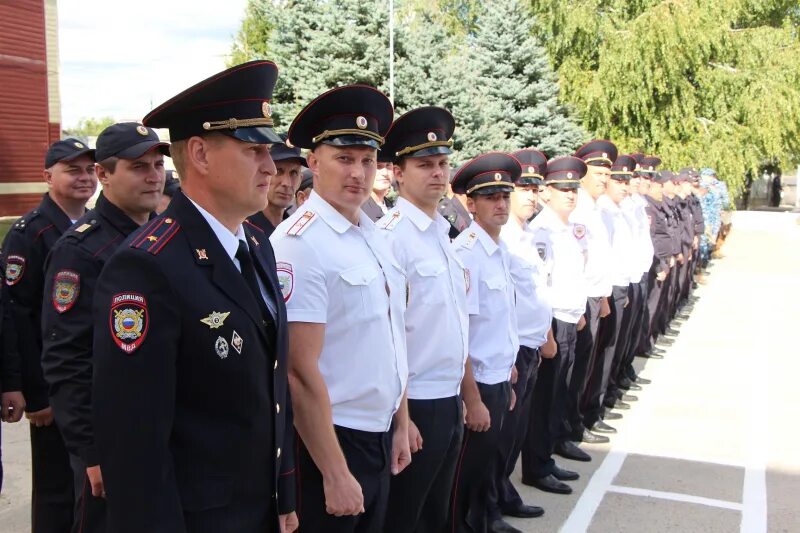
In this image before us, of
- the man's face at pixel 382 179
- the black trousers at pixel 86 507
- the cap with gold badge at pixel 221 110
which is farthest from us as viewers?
the man's face at pixel 382 179

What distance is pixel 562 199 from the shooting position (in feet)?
17.7

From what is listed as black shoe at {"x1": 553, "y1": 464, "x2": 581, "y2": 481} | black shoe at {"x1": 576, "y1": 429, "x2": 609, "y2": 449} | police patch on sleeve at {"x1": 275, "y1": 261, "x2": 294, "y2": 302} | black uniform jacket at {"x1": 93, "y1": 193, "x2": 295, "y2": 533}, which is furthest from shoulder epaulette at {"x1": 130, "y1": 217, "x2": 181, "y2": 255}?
black shoe at {"x1": 576, "y1": 429, "x2": 609, "y2": 449}

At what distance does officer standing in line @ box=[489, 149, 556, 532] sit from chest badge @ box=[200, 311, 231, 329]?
9.12ft

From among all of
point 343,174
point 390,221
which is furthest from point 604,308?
point 343,174

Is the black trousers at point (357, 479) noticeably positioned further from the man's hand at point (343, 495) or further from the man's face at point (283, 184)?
the man's face at point (283, 184)

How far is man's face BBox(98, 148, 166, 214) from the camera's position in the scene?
10.2ft

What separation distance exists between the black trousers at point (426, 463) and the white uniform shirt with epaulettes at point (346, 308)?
507 millimetres

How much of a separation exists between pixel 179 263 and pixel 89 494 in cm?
138

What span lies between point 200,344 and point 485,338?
2.24 metres

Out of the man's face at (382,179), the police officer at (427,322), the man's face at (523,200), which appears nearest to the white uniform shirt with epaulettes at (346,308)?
the police officer at (427,322)

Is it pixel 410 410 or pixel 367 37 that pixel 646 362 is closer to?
pixel 410 410

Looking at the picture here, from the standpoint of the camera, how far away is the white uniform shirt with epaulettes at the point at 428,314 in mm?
3188

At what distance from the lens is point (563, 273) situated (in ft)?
17.2

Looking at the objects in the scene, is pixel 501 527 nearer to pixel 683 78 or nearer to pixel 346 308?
pixel 346 308
